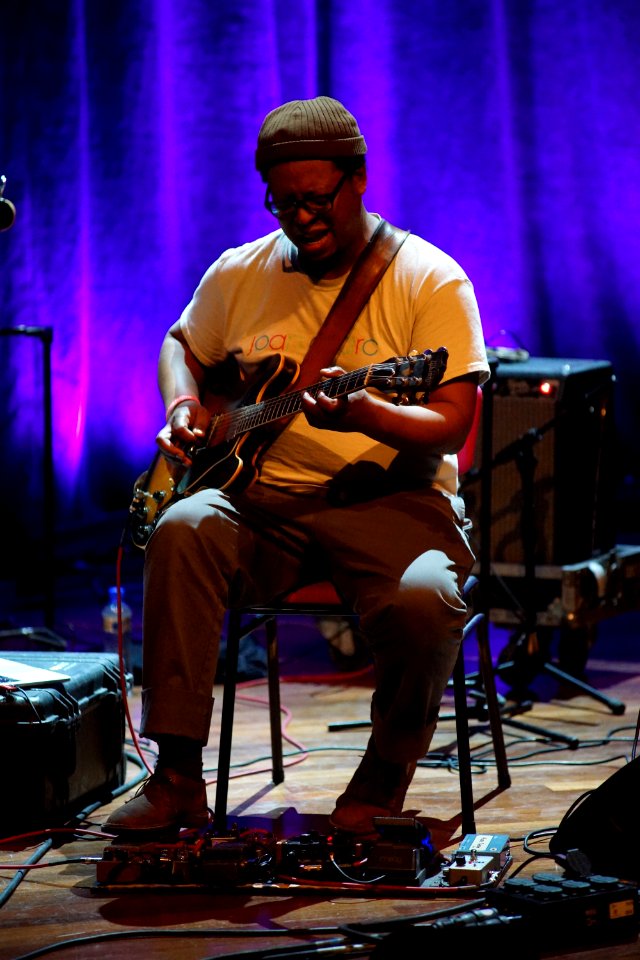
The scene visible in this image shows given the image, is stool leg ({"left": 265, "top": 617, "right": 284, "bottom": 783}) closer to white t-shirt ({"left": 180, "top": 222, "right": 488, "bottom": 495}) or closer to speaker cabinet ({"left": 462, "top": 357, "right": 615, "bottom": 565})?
white t-shirt ({"left": 180, "top": 222, "right": 488, "bottom": 495})

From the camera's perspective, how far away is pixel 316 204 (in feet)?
9.99

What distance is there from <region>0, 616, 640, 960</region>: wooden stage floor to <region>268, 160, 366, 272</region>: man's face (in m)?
1.28

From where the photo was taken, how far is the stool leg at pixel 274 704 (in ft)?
11.5

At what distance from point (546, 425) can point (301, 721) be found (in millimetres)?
1143

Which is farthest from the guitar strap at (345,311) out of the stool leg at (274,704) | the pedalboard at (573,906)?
the pedalboard at (573,906)

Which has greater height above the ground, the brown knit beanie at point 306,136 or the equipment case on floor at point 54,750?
the brown knit beanie at point 306,136

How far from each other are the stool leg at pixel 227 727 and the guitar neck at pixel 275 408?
41cm

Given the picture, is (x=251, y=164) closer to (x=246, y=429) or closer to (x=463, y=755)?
(x=246, y=429)

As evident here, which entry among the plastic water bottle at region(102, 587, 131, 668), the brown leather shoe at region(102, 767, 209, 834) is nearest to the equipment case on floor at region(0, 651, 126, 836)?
the brown leather shoe at region(102, 767, 209, 834)

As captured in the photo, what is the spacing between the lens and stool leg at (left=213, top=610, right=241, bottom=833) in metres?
3.05

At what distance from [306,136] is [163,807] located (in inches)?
55.8

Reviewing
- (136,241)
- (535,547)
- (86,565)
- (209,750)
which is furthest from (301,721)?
(136,241)

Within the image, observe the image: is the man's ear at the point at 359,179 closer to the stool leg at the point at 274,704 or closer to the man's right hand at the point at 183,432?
the man's right hand at the point at 183,432

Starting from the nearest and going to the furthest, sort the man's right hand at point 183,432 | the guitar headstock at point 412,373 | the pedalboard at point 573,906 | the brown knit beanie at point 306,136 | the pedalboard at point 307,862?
the pedalboard at point 573,906, the pedalboard at point 307,862, the guitar headstock at point 412,373, the brown knit beanie at point 306,136, the man's right hand at point 183,432
